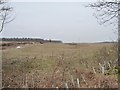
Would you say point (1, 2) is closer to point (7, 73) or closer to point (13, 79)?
point (7, 73)

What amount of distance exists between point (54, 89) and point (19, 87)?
5.95ft

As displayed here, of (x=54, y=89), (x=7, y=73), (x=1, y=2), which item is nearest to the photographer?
(x=54, y=89)

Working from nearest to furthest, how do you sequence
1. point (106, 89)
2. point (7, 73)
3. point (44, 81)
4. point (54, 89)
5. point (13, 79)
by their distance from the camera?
point (106, 89) < point (54, 89) < point (44, 81) < point (13, 79) < point (7, 73)

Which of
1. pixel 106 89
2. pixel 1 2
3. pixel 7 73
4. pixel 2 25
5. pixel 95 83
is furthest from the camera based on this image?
pixel 2 25

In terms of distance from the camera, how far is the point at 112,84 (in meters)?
14.8

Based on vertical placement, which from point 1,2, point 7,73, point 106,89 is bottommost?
point 7,73

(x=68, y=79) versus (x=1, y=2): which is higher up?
(x=1, y=2)

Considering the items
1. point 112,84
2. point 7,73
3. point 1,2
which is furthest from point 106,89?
point 1,2

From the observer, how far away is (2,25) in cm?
2509

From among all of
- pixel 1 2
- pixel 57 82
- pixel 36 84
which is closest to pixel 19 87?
pixel 36 84

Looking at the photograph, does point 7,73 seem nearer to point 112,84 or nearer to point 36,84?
point 36,84

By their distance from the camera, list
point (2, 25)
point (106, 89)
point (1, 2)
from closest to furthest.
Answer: point (106, 89) → point (1, 2) → point (2, 25)

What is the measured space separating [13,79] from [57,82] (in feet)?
10.4

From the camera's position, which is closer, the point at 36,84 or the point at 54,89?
the point at 54,89
